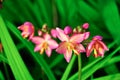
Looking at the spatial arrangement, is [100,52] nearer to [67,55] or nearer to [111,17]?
[67,55]

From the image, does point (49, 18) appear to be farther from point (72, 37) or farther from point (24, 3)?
point (72, 37)

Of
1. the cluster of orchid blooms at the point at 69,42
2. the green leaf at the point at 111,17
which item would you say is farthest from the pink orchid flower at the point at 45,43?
the green leaf at the point at 111,17

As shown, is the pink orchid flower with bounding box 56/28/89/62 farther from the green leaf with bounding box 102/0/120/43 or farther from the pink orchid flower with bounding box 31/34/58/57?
the green leaf with bounding box 102/0/120/43

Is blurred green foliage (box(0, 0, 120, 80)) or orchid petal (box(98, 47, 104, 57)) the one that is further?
blurred green foliage (box(0, 0, 120, 80))

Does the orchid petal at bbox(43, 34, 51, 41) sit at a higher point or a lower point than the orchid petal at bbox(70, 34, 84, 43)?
higher

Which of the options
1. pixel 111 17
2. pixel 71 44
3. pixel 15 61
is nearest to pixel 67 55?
pixel 71 44

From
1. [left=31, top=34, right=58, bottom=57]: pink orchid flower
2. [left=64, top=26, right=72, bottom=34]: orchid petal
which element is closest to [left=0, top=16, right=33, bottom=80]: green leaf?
[left=31, top=34, right=58, bottom=57]: pink orchid flower

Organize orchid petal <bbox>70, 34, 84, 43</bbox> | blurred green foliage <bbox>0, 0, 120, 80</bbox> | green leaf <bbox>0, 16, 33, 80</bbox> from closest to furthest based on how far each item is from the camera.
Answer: orchid petal <bbox>70, 34, 84, 43</bbox> < green leaf <bbox>0, 16, 33, 80</bbox> < blurred green foliage <bbox>0, 0, 120, 80</bbox>

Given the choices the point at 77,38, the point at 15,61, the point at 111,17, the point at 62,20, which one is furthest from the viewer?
the point at 62,20
